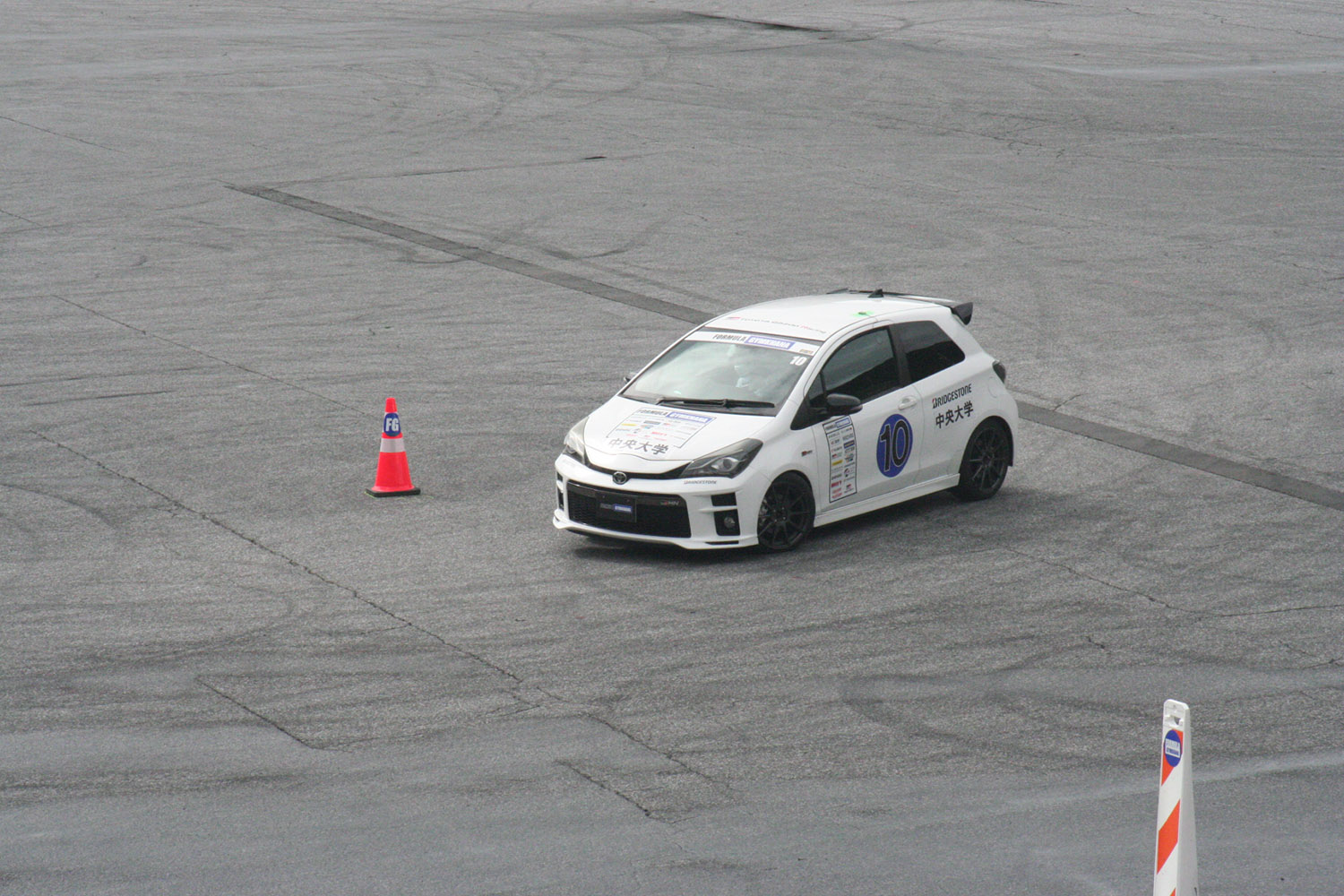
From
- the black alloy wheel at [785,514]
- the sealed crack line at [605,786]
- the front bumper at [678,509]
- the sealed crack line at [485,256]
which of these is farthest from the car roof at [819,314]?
the sealed crack line at [485,256]

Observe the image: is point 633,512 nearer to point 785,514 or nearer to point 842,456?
point 785,514

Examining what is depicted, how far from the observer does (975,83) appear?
3616 centimetres

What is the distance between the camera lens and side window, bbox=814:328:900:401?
490 inches

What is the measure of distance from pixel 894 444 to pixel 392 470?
4078 millimetres

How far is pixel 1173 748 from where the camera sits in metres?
5.60

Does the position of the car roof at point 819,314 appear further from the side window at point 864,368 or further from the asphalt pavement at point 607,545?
the asphalt pavement at point 607,545

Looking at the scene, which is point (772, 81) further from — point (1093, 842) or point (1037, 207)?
point (1093, 842)

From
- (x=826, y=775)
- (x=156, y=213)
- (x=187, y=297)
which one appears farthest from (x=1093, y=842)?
(x=156, y=213)

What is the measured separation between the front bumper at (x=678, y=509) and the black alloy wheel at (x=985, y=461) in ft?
7.86

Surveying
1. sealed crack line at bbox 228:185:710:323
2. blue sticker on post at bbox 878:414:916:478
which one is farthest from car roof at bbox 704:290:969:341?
sealed crack line at bbox 228:185:710:323

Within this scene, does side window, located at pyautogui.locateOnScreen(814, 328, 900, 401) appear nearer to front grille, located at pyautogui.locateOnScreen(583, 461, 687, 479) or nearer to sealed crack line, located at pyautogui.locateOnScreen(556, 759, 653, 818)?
front grille, located at pyautogui.locateOnScreen(583, 461, 687, 479)

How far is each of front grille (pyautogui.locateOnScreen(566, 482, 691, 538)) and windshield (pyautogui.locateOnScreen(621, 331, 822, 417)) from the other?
3.27ft

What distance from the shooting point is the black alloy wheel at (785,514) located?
11828mm

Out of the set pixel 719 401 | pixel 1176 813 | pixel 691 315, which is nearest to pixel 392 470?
pixel 719 401
